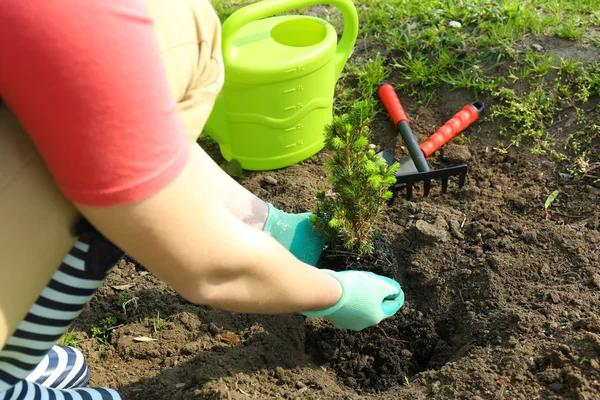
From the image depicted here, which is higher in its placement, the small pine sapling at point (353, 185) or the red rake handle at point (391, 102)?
the small pine sapling at point (353, 185)

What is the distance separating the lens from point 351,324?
2.06 m

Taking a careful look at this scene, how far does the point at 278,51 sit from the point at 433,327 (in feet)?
4.48

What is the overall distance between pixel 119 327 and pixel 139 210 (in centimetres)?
121

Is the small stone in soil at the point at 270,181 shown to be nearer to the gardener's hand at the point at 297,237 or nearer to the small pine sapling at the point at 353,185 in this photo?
the gardener's hand at the point at 297,237

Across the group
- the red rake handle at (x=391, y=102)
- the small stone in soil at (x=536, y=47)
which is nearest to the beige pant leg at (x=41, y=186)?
the red rake handle at (x=391, y=102)

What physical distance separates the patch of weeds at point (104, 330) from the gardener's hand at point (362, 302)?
0.78 m

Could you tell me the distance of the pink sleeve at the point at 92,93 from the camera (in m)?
1.07

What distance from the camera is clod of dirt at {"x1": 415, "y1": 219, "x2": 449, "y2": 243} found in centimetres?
245

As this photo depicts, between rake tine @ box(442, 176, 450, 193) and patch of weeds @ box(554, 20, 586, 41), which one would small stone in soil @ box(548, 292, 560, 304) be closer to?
rake tine @ box(442, 176, 450, 193)

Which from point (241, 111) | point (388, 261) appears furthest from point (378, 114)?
point (388, 261)

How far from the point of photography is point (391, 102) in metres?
3.07

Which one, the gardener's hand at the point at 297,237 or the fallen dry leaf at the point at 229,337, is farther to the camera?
the gardener's hand at the point at 297,237

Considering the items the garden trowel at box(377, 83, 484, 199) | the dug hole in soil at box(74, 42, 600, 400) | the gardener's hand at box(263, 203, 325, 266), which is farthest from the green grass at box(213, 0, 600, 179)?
the gardener's hand at box(263, 203, 325, 266)

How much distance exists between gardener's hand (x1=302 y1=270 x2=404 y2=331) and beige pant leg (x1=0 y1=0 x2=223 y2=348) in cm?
71
